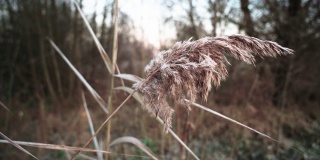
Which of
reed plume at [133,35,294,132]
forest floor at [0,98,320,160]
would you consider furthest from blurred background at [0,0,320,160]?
reed plume at [133,35,294,132]

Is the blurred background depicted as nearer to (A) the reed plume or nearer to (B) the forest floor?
(B) the forest floor

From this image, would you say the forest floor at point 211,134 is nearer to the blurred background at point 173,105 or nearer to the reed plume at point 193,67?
the blurred background at point 173,105

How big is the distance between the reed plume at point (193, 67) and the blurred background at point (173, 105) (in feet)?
2.08

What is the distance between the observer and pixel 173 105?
121 inches

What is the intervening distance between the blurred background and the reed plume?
63cm

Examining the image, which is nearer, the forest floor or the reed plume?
the reed plume

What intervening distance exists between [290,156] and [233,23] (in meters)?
2.39

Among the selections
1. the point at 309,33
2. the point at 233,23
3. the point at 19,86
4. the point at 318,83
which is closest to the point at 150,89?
the point at 233,23

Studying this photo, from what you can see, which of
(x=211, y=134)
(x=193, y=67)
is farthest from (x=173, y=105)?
(x=193, y=67)

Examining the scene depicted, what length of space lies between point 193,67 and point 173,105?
79.8 inches

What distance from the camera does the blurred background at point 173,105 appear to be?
11.3 ft

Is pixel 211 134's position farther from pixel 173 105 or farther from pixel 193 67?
pixel 193 67

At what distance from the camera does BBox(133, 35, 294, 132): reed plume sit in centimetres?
110

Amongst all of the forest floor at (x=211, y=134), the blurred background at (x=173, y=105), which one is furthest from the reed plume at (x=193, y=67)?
the forest floor at (x=211, y=134)
